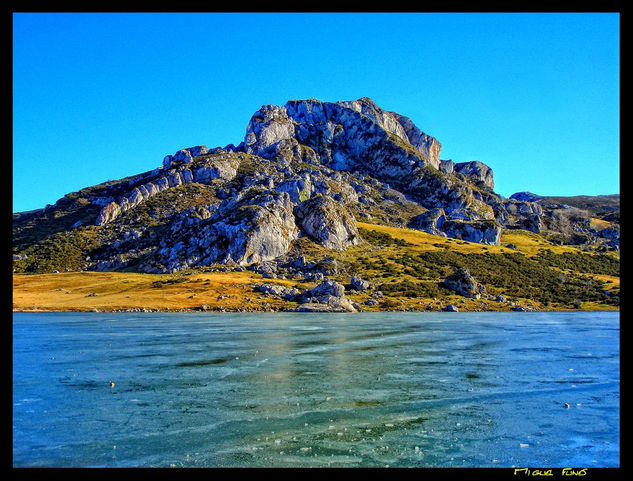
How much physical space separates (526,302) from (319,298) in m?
54.3

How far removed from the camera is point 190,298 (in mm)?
101938

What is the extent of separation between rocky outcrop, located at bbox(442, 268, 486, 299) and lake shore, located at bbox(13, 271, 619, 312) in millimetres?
2912

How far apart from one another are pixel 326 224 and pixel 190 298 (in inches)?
2850

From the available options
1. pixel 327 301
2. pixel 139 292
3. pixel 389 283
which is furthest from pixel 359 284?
pixel 139 292

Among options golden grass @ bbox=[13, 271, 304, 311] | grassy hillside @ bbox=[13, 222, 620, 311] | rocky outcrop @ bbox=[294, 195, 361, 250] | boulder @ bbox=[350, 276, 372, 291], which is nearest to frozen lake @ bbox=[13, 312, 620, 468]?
golden grass @ bbox=[13, 271, 304, 311]

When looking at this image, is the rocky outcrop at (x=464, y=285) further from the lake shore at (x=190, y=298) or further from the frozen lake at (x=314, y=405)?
the frozen lake at (x=314, y=405)

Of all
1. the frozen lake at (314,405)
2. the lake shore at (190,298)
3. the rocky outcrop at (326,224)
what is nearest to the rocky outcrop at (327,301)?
the lake shore at (190,298)

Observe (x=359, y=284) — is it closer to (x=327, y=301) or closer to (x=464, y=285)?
(x=327, y=301)

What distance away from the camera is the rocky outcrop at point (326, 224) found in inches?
6363

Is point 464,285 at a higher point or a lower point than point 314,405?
lower

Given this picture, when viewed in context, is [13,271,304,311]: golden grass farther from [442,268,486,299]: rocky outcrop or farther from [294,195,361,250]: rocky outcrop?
[442,268,486,299]: rocky outcrop

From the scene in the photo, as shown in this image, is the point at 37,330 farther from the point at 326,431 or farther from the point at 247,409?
the point at 326,431

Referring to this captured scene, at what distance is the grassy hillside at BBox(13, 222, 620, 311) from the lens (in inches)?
3981

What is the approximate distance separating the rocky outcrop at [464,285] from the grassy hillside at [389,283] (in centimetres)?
213
